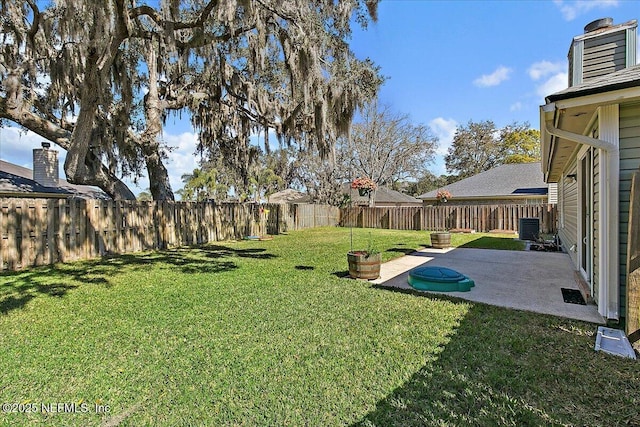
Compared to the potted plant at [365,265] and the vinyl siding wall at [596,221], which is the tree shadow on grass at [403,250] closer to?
the potted plant at [365,265]

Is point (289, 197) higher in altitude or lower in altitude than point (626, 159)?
higher

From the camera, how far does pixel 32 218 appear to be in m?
5.83

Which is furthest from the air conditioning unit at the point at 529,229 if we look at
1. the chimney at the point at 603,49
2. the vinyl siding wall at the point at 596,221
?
the vinyl siding wall at the point at 596,221

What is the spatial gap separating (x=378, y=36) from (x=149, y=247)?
27.0 ft

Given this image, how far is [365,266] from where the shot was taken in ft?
14.9

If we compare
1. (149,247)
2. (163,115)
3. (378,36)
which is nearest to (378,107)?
(378,36)

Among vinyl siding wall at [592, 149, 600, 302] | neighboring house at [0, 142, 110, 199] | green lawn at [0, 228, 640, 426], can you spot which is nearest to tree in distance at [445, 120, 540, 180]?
vinyl siding wall at [592, 149, 600, 302]

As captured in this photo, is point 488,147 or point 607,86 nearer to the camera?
point 607,86

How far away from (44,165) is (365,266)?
514 inches

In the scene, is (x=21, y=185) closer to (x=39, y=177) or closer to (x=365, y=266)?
(x=39, y=177)

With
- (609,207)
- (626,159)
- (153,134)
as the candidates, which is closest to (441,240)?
(609,207)

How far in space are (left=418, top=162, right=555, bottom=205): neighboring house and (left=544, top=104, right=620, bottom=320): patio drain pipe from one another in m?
13.6

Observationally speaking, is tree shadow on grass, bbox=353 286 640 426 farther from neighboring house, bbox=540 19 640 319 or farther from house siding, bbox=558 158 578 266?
house siding, bbox=558 158 578 266

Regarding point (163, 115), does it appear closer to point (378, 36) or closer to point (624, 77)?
point (378, 36)
